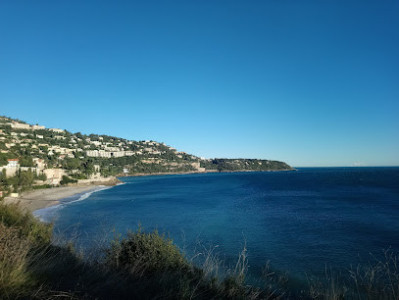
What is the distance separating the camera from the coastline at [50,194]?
37831 millimetres

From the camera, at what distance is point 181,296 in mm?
4051

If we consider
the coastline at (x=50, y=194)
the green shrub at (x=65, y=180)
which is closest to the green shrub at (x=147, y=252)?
the coastline at (x=50, y=194)

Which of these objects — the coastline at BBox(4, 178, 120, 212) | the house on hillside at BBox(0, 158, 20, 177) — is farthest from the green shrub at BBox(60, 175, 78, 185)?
the house on hillside at BBox(0, 158, 20, 177)

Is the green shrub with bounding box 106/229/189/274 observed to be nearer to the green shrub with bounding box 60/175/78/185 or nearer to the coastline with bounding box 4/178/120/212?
the coastline with bounding box 4/178/120/212

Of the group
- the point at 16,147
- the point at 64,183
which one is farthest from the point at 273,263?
the point at 16,147

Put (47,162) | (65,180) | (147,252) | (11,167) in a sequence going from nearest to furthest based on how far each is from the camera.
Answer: (147,252)
(11,167)
(65,180)
(47,162)

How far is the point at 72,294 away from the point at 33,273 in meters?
0.95

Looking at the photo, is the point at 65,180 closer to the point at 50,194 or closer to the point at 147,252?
the point at 50,194

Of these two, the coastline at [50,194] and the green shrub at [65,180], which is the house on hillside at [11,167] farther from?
the green shrub at [65,180]

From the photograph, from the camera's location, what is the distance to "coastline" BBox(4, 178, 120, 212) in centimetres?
3783

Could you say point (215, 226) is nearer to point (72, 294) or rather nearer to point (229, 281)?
point (229, 281)

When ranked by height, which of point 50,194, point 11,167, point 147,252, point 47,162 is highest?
point 47,162

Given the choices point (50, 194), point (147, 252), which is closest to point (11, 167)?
point (50, 194)

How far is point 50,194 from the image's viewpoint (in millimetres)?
52500
